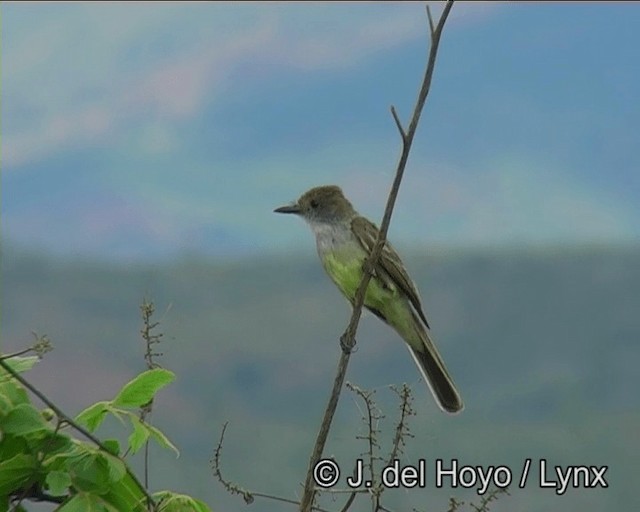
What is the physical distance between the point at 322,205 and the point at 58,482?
1520 millimetres

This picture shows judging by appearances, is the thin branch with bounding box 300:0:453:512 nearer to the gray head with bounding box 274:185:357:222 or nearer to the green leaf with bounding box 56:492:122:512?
the green leaf with bounding box 56:492:122:512

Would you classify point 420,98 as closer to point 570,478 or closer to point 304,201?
point 570,478

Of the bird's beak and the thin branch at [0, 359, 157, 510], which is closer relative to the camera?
the thin branch at [0, 359, 157, 510]

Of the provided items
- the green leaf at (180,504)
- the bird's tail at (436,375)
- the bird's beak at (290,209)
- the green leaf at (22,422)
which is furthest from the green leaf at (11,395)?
the bird's beak at (290,209)

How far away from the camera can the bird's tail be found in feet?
6.42

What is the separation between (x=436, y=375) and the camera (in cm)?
208

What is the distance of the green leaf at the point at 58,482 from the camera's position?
708mm

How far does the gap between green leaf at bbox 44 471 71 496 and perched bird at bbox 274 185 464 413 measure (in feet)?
4.31

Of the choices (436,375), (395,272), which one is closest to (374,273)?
(395,272)

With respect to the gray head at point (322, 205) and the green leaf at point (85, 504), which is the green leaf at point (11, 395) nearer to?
the green leaf at point (85, 504)

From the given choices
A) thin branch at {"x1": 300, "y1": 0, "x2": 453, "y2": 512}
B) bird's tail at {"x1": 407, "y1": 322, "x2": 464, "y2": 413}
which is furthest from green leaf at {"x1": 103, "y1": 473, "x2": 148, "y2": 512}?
bird's tail at {"x1": 407, "y1": 322, "x2": 464, "y2": 413}

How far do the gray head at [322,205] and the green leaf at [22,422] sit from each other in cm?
147

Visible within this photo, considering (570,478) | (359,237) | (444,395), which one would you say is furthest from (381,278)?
(570,478)

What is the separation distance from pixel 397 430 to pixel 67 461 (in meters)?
0.33
